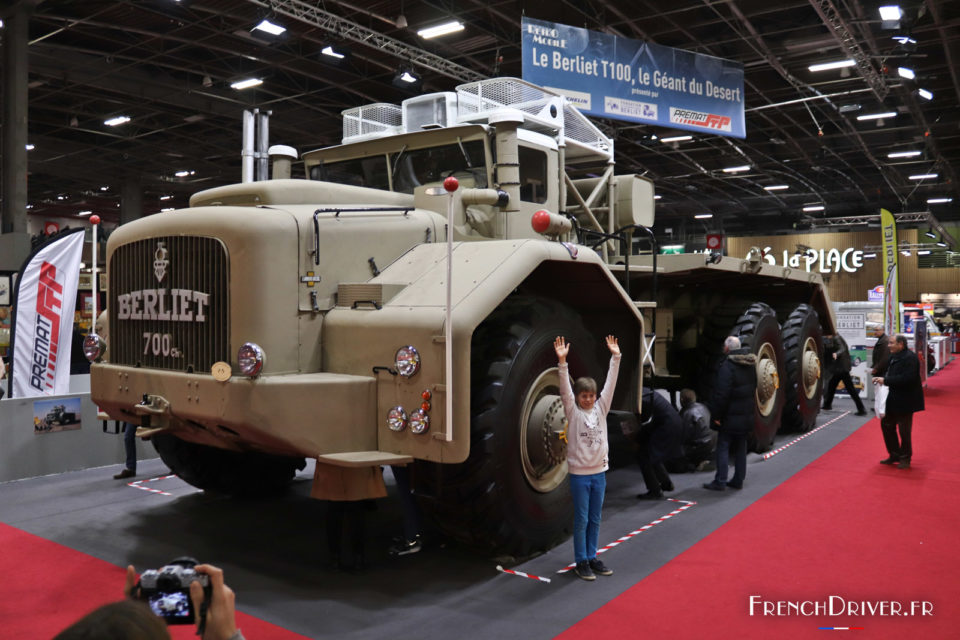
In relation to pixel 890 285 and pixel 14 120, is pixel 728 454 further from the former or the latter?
pixel 14 120

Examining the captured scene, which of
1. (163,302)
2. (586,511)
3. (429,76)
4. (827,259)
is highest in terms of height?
(429,76)

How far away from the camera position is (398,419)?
4.25 m

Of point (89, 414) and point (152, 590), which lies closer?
point (152, 590)

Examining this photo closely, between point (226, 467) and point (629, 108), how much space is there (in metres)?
7.72

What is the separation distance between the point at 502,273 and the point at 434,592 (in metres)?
1.88

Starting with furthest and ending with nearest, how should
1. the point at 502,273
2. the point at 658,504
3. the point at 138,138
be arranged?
the point at 138,138
the point at 658,504
the point at 502,273

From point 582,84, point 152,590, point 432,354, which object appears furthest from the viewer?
point 582,84

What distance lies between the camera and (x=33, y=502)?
6.65 m

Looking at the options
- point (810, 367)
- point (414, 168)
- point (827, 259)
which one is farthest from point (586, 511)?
point (827, 259)

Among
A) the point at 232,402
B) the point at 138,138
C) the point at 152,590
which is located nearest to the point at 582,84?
the point at 232,402

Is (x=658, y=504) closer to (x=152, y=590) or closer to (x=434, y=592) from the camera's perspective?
(x=434, y=592)

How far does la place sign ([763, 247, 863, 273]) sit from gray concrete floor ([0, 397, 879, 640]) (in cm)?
2670

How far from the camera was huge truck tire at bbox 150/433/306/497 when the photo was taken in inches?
242

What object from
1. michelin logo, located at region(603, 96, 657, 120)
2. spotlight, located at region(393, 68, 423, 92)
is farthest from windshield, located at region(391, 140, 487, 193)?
spotlight, located at region(393, 68, 423, 92)
